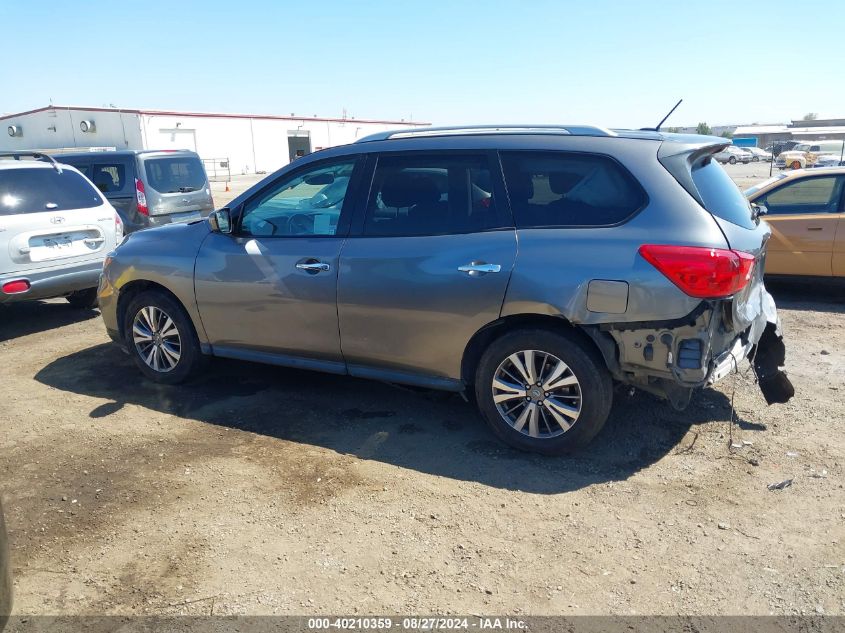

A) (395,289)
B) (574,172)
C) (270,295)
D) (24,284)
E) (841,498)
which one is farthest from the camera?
(24,284)

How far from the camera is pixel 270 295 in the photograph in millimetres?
4855

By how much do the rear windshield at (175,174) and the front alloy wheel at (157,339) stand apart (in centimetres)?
596

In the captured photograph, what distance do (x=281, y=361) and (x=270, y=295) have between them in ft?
1.66

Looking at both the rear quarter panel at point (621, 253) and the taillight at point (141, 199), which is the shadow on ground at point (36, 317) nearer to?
the taillight at point (141, 199)

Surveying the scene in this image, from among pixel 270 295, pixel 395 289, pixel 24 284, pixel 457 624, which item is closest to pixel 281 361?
pixel 270 295

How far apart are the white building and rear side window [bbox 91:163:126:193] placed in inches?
1136

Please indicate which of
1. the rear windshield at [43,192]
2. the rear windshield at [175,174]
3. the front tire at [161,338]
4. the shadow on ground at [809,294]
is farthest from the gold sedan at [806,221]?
the rear windshield at [175,174]

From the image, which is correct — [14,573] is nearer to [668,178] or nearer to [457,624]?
[457,624]

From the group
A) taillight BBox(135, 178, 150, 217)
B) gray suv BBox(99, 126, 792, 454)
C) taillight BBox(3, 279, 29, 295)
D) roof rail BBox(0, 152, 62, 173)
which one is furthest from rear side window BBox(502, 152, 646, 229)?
taillight BBox(135, 178, 150, 217)

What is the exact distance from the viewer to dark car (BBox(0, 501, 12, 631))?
268cm

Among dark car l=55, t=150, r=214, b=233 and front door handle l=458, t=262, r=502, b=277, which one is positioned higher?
dark car l=55, t=150, r=214, b=233

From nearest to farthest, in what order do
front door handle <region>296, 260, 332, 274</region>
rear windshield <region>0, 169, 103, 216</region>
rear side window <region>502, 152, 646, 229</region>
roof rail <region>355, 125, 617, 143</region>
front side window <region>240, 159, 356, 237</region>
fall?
rear side window <region>502, 152, 646, 229</region> < roof rail <region>355, 125, 617, 143</region> < front door handle <region>296, 260, 332, 274</region> < front side window <region>240, 159, 356, 237</region> < rear windshield <region>0, 169, 103, 216</region>

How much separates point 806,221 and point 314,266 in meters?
5.99

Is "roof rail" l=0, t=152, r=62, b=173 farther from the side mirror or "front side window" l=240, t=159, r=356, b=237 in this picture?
"front side window" l=240, t=159, r=356, b=237
